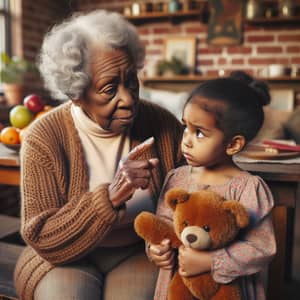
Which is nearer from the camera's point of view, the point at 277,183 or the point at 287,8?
the point at 277,183

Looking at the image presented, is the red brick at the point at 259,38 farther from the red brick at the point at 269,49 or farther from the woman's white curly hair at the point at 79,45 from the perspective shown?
the woman's white curly hair at the point at 79,45

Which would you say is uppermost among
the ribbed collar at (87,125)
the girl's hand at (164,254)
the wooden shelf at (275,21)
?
the wooden shelf at (275,21)

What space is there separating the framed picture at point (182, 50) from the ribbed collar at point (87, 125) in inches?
116

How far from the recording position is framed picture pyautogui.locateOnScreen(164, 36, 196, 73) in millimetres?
3953

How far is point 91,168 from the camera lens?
1143 mm

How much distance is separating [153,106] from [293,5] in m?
2.82

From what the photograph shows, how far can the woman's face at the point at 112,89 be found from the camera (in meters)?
1.02

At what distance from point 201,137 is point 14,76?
8.61 feet

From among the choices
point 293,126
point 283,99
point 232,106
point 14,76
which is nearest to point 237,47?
point 283,99

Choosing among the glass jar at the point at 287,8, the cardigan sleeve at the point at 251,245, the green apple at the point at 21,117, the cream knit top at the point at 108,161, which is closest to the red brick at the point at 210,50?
the glass jar at the point at 287,8

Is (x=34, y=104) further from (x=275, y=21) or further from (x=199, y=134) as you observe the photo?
(x=275, y=21)

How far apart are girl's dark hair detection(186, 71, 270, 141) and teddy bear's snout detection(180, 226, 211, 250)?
23 centimetres

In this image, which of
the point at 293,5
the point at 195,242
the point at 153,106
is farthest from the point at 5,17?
the point at 195,242

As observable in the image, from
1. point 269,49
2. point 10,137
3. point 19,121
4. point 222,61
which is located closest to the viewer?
point 10,137
